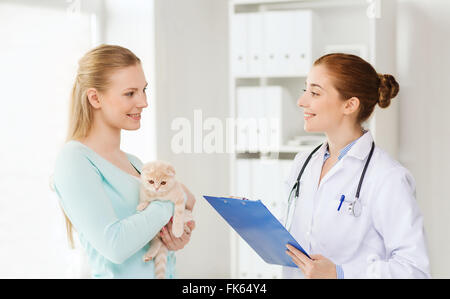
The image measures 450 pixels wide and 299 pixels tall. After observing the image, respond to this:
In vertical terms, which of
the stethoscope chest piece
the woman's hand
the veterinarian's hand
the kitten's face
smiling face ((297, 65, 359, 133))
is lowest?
the woman's hand

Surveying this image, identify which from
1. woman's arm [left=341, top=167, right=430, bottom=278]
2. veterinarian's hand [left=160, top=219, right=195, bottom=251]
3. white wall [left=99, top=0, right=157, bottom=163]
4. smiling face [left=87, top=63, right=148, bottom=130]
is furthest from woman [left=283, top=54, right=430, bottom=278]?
white wall [left=99, top=0, right=157, bottom=163]

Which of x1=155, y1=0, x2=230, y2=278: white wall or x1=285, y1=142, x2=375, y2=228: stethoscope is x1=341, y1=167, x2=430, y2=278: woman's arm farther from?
x1=155, y1=0, x2=230, y2=278: white wall

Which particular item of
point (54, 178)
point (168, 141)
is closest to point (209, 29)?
point (168, 141)

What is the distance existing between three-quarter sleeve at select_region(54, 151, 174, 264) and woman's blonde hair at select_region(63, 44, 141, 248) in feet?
0.35

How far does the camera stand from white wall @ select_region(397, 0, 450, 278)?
7.82 feet

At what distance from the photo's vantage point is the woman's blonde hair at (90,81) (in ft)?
4.52

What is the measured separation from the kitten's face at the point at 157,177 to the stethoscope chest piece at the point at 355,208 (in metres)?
0.45

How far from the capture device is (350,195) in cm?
137

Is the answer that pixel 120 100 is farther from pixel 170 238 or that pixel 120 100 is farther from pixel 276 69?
pixel 276 69

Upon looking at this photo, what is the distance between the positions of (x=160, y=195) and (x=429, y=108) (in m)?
1.58

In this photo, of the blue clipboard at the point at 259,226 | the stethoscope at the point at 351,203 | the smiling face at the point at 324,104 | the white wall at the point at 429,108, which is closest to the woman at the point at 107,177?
the blue clipboard at the point at 259,226

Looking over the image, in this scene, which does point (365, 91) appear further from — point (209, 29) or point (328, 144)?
point (209, 29)

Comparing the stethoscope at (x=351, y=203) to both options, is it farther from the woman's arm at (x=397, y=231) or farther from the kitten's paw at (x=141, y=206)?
the kitten's paw at (x=141, y=206)
